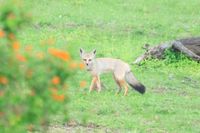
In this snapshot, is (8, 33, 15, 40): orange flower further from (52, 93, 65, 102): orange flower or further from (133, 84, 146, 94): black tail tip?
(133, 84, 146, 94): black tail tip

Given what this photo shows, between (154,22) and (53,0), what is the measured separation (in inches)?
137

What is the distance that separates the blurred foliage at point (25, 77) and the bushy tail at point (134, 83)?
313 inches

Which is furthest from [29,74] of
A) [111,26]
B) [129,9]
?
[129,9]

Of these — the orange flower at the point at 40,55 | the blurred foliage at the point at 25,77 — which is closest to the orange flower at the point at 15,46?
the blurred foliage at the point at 25,77

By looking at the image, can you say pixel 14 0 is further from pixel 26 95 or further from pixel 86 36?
pixel 86 36

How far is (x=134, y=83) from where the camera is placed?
13.5 m

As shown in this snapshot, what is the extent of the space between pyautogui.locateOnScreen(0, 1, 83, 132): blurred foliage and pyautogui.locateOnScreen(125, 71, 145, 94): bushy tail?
794cm

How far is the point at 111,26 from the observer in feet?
68.4

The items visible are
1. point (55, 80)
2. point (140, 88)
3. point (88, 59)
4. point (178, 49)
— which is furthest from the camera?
point (178, 49)

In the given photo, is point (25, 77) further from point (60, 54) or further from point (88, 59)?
point (88, 59)

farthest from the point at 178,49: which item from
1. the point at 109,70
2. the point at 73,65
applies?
the point at 73,65

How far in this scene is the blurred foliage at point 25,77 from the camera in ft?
16.6

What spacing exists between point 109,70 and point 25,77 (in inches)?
351

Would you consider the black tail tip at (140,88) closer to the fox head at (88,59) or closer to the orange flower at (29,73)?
the fox head at (88,59)
